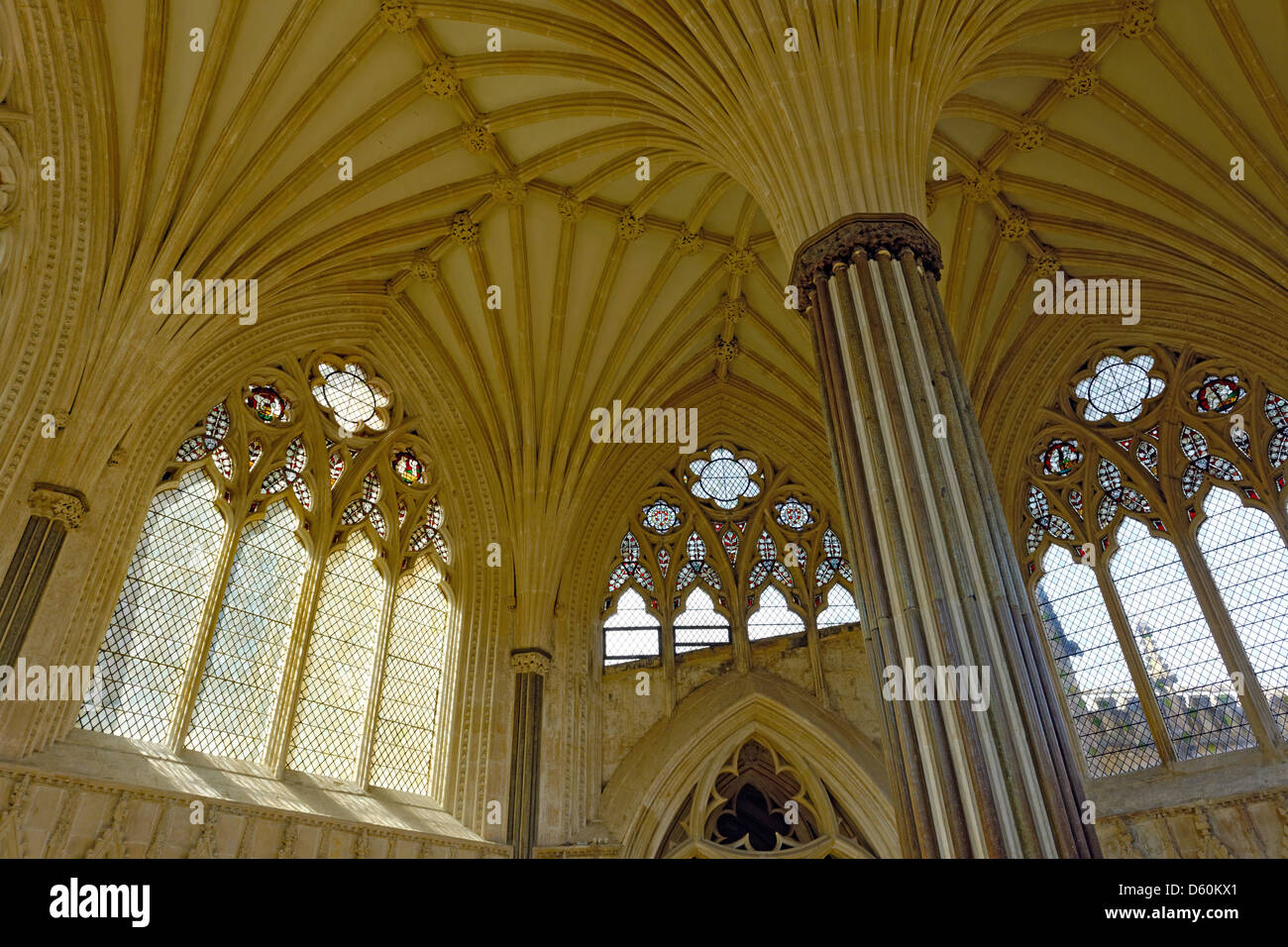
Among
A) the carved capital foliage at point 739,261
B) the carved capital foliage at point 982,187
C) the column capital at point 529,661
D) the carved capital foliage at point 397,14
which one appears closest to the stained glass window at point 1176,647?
the carved capital foliage at point 982,187

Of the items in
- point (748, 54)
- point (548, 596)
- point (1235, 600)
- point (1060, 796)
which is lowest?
point (1060, 796)

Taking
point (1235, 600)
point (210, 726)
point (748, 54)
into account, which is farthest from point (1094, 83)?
point (210, 726)

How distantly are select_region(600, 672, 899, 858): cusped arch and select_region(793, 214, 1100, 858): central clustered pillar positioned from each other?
7.05 m

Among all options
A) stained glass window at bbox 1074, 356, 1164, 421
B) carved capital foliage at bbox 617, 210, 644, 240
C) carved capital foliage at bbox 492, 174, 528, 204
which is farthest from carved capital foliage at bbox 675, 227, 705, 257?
stained glass window at bbox 1074, 356, 1164, 421

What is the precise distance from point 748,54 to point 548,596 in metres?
7.90

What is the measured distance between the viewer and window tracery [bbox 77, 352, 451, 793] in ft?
35.7

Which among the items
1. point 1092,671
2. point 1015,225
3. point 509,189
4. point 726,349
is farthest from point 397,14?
point 1092,671

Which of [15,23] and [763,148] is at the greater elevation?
[15,23]

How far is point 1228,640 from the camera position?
39.2 feet

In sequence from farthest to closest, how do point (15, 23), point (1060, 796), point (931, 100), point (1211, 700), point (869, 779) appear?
point (869, 779) → point (1211, 700) → point (15, 23) → point (931, 100) → point (1060, 796)

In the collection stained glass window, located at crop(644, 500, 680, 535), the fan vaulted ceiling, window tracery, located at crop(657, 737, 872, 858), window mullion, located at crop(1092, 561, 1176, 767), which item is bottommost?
window tracery, located at crop(657, 737, 872, 858)

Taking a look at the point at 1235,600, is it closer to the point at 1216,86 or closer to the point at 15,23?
the point at 1216,86

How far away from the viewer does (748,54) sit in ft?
30.3

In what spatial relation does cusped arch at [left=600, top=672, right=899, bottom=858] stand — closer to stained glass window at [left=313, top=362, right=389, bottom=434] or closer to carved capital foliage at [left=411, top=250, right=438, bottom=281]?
stained glass window at [left=313, top=362, right=389, bottom=434]
